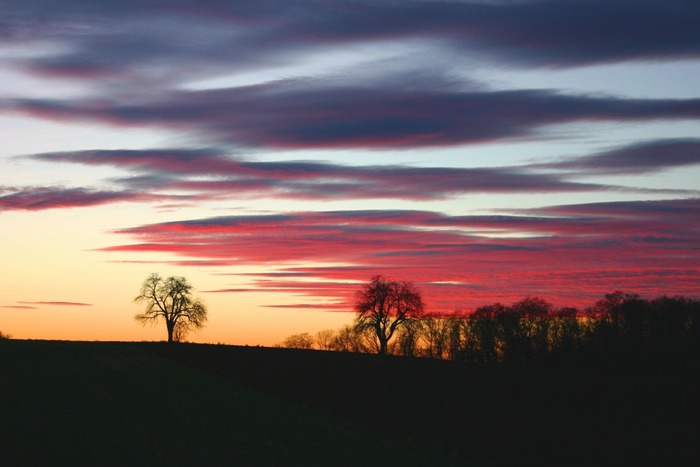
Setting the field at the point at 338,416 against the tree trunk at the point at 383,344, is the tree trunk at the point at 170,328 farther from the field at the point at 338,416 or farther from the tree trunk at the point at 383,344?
the field at the point at 338,416

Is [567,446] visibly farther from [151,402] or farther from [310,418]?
[151,402]

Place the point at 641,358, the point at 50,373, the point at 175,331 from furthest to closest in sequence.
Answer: the point at 175,331, the point at 641,358, the point at 50,373

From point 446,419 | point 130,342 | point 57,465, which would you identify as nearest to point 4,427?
point 57,465

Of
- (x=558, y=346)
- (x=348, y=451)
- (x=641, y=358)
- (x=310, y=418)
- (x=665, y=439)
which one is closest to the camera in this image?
(x=348, y=451)

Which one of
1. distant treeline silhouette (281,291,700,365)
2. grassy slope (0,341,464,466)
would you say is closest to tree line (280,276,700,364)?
distant treeline silhouette (281,291,700,365)

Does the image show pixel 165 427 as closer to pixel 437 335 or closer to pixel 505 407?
pixel 505 407

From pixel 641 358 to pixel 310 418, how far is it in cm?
6062

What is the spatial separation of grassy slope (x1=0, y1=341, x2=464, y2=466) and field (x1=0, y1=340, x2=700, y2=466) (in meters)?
0.08

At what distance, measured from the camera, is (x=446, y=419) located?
38.1 m

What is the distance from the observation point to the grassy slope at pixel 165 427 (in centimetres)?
2600

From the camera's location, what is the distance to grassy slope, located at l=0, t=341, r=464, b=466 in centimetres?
2600

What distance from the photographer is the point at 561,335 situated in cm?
12019

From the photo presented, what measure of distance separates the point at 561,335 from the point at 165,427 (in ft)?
317

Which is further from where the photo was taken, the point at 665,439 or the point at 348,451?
the point at 665,439
